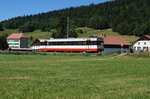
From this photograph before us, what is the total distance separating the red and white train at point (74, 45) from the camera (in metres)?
61.8

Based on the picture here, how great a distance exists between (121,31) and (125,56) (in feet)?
356

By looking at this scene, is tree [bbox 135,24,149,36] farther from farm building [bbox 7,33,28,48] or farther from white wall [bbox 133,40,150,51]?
farm building [bbox 7,33,28,48]

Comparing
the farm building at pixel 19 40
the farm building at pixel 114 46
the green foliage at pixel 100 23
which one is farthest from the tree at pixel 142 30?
the farm building at pixel 114 46

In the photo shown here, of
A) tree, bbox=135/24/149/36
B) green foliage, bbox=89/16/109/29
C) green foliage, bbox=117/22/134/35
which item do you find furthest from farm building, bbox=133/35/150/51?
green foliage, bbox=89/16/109/29

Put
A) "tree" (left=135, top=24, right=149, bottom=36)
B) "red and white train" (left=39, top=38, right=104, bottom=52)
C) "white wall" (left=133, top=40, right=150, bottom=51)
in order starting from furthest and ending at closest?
"tree" (left=135, top=24, right=149, bottom=36) < "white wall" (left=133, top=40, right=150, bottom=51) < "red and white train" (left=39, top=38, right=104, bottom=52)

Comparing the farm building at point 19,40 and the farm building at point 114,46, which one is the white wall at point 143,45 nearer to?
the farm building at point 114,46

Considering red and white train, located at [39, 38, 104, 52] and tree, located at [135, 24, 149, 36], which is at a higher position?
tree, located at [135, 24, 149, 36]

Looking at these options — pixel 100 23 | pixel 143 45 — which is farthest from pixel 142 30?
pixel 143 45

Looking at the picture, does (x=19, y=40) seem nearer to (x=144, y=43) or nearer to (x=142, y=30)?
(x=142, y=30)

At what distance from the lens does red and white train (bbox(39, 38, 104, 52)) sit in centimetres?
6178

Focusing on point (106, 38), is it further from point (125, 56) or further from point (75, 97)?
point (75, 97)

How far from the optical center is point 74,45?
2557 inches

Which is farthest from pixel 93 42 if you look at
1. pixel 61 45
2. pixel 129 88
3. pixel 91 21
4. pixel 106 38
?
pixel 91 21

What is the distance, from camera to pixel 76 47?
212ft
